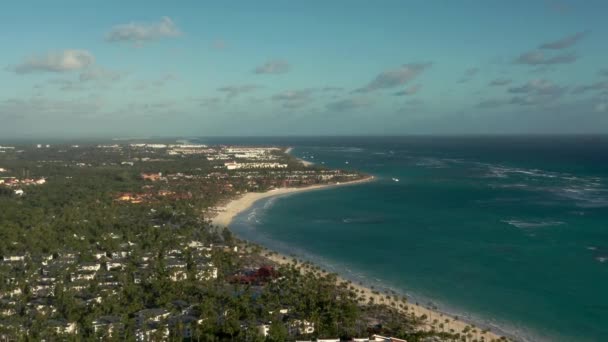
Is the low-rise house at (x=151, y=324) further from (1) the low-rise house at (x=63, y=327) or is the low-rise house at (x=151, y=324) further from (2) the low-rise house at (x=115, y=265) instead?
(2) the low-rise house at (x=115, y=265)

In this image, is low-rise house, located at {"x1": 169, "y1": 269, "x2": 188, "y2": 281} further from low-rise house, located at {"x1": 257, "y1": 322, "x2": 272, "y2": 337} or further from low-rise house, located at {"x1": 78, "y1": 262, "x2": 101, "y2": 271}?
low-rise house, located at {"x1": 257, "y1": 322, "x2": 272, "y2": 337}

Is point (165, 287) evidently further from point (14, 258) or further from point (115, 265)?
point (14, 258)

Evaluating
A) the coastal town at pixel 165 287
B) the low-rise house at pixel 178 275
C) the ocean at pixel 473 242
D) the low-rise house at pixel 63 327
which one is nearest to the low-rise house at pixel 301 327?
the coastal town at pixel 165 287

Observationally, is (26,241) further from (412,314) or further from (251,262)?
(412,314)

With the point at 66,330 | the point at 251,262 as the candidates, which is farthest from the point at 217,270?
the point at 66,330

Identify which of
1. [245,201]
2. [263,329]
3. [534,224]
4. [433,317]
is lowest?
[433,317]

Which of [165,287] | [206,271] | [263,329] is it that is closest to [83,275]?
[165,287]

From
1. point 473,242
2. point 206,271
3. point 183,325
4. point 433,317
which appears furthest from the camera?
point 473,242
